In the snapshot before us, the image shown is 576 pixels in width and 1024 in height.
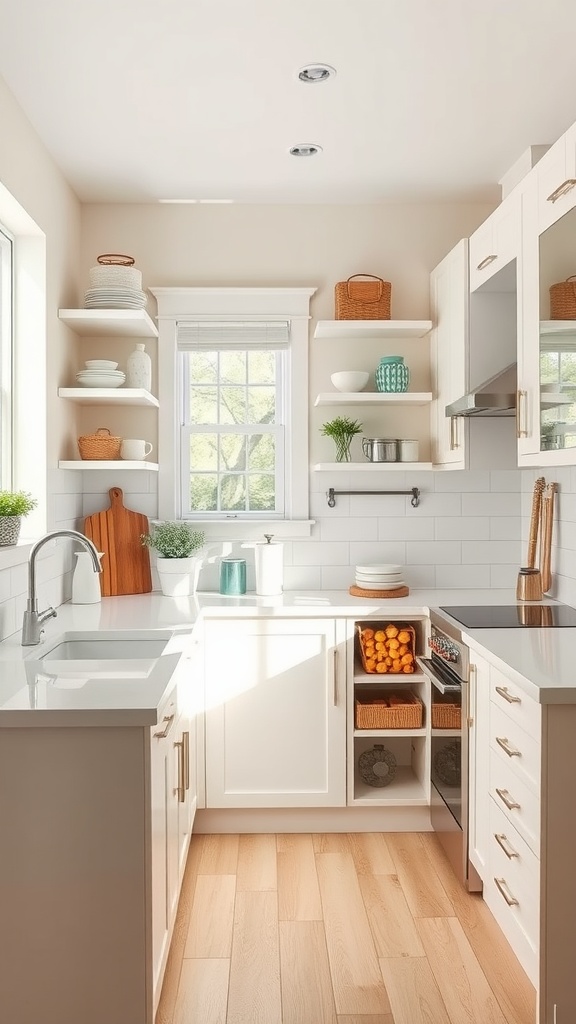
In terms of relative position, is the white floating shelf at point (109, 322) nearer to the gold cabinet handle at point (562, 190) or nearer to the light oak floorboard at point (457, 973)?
the gold cabinet handle at point (562, 190)

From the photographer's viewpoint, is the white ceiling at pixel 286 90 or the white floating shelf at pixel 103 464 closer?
the white ceiling at pixel 286 90

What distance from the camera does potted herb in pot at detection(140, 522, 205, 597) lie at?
3646 millimetres

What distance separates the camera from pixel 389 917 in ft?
8.86

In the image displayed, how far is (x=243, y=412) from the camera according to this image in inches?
159

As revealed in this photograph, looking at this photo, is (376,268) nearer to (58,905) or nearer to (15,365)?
(15,365)

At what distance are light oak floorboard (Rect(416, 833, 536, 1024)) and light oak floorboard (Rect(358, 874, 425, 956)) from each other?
172mm

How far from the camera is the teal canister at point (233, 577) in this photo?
3.71 meters

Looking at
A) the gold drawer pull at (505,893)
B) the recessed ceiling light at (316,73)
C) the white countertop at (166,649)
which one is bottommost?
the gold drawer pull at (505,893)

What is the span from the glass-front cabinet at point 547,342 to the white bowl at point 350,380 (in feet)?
3.24

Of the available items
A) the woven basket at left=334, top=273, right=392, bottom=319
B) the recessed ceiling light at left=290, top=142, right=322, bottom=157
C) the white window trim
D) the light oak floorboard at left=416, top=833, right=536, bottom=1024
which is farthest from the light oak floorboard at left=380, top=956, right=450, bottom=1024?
the recessed ceiling light at left=290, top=142, right=322, bottom=157

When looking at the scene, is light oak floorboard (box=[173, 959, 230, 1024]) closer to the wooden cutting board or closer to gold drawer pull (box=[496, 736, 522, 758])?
gold drawer pull (box=[496, 736, 522, 758])

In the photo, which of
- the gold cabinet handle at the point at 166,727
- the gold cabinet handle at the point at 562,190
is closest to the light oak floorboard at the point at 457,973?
the gold cabinet handle at the point at 166,727

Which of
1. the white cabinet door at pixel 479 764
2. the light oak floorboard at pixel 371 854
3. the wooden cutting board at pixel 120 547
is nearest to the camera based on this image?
the white cabinet door at pixel 479 764

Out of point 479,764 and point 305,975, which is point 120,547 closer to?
point 479,764
